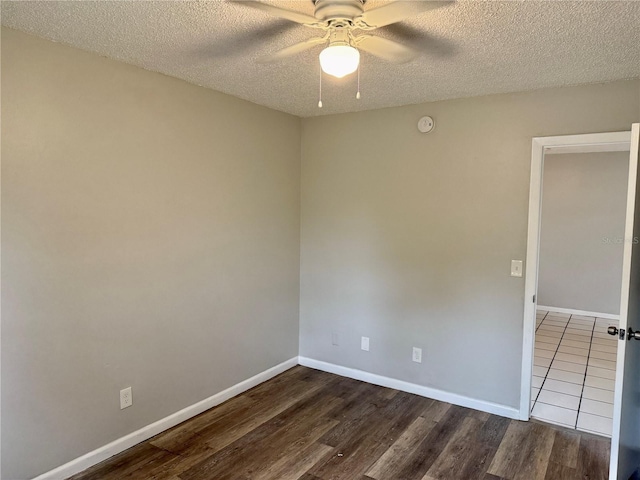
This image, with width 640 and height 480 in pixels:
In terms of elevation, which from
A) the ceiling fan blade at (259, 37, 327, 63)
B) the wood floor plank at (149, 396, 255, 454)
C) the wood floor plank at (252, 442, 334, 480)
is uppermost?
the ceiling fan blade at (259, 37, 327, 63)

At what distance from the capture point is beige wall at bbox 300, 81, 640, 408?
2953 millimetres

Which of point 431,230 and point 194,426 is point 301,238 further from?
point 194,426

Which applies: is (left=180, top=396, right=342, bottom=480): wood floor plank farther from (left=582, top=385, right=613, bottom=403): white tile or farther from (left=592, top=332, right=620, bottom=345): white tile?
(left=592, top=332, right=620, bottom=345): white tile

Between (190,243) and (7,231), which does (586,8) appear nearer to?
(190,243)

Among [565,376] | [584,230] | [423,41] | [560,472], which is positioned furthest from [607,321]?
[423,41]

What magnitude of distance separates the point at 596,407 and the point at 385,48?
3.19 meters

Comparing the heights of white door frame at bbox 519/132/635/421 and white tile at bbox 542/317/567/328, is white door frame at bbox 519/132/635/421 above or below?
above

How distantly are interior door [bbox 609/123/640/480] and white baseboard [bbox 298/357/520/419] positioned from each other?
960 millimetres

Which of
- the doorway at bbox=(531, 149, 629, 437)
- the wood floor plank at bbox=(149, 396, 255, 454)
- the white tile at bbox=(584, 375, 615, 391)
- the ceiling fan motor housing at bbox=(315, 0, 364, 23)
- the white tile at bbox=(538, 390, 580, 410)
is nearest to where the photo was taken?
the ceiling fan motor housing at bbox=(315, 0, 364, 23)

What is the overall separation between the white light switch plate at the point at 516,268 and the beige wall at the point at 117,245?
77.9 inches

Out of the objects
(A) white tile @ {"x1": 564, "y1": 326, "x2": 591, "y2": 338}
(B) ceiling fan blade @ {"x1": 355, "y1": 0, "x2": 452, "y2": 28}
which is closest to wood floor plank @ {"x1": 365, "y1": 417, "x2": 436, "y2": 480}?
(B) ceiling fan blade @ {"x1": 355, "y1": 0, "x2": 452, "y2": 28}

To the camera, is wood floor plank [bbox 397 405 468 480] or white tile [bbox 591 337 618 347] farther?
white tile [bbox 591 337 618 347]

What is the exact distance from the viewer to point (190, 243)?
294 centimetres

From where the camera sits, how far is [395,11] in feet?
4.89
